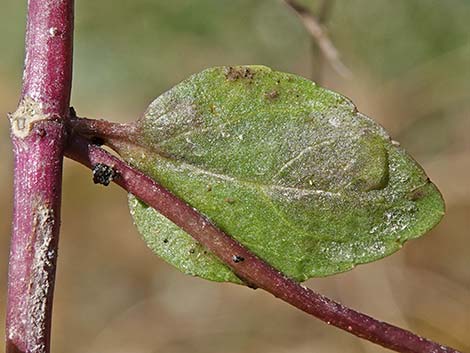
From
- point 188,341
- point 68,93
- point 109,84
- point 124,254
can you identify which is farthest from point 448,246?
point 68,93

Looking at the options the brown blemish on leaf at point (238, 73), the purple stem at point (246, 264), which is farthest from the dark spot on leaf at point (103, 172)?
the brown blemish on leaf at point (238, 73)

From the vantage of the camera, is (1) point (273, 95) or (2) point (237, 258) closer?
(2) point (237, 258)

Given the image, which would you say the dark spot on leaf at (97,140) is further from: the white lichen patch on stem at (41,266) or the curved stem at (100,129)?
the white lichen patch on stem at (41,266)

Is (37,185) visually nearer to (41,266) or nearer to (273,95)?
(41,266)

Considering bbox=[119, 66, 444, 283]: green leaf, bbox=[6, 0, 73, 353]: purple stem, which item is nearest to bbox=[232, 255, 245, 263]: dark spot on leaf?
bbox=[119, 66, 444, 283]: green leaf

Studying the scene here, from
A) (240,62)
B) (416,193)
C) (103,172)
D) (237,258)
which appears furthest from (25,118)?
(240,62)

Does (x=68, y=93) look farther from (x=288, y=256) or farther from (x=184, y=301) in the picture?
(x=184, y=301)
